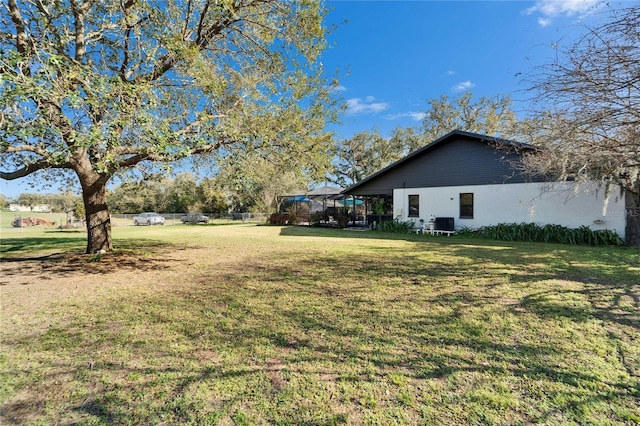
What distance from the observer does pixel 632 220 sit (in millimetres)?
10266

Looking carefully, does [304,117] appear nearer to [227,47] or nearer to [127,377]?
[227,47]

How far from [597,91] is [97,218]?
10.9 m

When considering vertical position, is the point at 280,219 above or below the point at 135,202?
below

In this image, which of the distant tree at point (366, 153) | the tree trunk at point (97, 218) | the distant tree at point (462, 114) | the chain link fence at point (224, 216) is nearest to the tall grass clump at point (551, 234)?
the tree trunk at point (97, 218)

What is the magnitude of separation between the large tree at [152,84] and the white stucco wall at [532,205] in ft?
30.1

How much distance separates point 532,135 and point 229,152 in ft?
23.0

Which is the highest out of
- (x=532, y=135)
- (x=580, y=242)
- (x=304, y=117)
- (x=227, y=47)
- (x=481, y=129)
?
(x=481, y=129)

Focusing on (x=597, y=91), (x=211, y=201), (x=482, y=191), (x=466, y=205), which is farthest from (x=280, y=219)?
(x=597, y=91)

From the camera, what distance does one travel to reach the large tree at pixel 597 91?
10.3ft

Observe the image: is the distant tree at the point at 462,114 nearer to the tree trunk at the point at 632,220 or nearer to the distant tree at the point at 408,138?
the distant tree at the point at 408,138

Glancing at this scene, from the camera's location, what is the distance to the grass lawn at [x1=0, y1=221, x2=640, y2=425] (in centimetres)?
207

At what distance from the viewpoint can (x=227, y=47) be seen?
7910 millimetres

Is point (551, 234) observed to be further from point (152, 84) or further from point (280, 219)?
point (280, 219)

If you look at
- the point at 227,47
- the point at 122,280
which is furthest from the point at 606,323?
the point at 227,47
